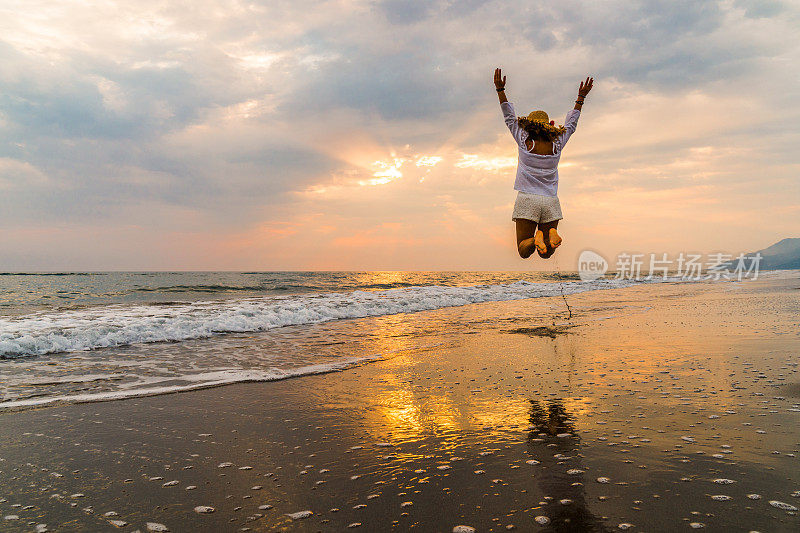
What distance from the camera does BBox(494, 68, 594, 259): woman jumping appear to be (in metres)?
5.92

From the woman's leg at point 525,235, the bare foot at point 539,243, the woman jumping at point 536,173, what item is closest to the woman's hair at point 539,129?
the woman jumping at point 536,173

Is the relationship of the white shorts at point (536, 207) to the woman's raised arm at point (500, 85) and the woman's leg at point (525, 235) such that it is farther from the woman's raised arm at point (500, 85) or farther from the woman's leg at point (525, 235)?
the woman's raised arm at point (500, 85)

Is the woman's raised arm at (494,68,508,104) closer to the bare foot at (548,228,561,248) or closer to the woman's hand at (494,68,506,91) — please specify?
the woman's hand at (494,68,506,91)

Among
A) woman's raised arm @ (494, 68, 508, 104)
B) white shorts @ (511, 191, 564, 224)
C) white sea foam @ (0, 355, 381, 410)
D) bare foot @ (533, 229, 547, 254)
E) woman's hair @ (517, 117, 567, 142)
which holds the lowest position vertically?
white sea foam @ (0, 355, 381, 410)

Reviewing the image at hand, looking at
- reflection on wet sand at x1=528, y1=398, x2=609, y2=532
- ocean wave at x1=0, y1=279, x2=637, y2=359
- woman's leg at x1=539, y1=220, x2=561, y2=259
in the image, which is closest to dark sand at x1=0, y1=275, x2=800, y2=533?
reflection on wet sand at x1=528, y1=398, x2=609, y2=532

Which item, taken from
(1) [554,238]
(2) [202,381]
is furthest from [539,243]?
(2) [202,381]

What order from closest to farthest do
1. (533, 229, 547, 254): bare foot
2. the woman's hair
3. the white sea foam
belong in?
1. the white sea foam
2. (533, 229, 547, 254): bare foot
3. the woman's hair

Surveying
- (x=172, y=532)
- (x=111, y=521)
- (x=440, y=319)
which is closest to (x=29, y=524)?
(x=111, y=521)

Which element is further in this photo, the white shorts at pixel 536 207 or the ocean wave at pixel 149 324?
the ocean wave at pixel 149 324

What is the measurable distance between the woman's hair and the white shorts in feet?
2.45

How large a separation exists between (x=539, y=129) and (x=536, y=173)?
56 centimetres

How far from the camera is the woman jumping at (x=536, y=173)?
19.4 ft

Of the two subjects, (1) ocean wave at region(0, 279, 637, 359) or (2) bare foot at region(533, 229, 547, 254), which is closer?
(2) bare foot at region(533, 229, 547, 254)

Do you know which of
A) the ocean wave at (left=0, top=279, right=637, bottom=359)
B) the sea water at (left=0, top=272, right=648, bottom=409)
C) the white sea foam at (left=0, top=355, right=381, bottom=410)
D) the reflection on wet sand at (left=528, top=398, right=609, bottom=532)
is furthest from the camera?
the ocean wave at (left=0, top=279, right=637, bottom=359)
